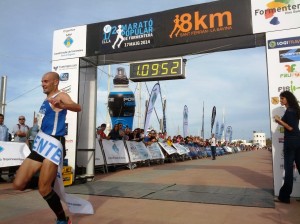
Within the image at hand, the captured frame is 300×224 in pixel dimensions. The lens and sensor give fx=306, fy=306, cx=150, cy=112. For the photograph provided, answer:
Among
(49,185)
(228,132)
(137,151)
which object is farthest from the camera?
(228,132)

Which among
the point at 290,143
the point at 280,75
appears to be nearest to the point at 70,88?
the point at 280,75

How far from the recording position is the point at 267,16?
6.87 metres

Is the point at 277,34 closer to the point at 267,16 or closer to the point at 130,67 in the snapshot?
the point at 267,16

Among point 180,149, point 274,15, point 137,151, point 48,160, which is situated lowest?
point 180,149

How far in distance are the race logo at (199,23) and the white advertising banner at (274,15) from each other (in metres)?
0.62

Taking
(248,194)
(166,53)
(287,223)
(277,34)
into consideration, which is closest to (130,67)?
(166,53)

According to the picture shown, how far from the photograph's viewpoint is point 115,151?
12.8 metres

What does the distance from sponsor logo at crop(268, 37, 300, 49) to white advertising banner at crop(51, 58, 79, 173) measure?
5.30m

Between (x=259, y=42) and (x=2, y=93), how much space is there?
9.06 meters

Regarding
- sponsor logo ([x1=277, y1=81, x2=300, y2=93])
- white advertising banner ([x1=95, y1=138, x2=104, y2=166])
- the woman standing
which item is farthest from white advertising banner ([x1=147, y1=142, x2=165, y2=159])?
the woman standing

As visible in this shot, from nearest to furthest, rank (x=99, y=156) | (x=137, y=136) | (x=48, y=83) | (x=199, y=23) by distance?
(x=48, y=83) < (x=199, y=23) < (x=99, y=156) < (x=137, y=136)

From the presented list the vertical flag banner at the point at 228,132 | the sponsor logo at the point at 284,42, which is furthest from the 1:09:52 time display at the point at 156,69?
the vertical flag banner at the point at 228,132

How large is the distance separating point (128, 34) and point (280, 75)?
414cm

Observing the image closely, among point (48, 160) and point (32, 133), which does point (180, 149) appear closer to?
point (32, 133)
